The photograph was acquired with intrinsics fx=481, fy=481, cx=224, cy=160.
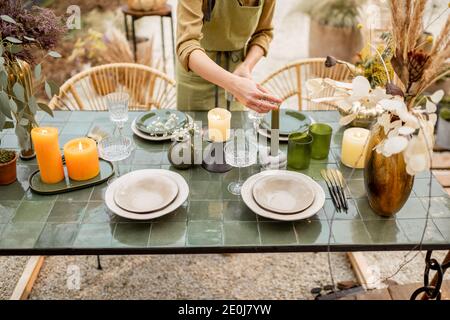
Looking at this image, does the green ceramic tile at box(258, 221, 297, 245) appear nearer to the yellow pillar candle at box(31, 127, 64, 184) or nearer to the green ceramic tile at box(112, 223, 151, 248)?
the green ceramic tile at box(112, 223, 151, 248)

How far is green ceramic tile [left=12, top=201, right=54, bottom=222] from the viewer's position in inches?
51.6

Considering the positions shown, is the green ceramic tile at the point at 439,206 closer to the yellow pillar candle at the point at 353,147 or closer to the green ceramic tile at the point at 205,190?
the yellow pillar candle at the point at 353,147

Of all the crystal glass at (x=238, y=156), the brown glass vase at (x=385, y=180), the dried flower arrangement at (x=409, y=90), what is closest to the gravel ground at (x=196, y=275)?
the crystal glass at (x=238, y=156)

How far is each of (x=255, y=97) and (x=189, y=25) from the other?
16.9 inches

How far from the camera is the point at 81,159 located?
4.70 ft

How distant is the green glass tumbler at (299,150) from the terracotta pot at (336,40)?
2426 millimetres

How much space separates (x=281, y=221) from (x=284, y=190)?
0.13 m

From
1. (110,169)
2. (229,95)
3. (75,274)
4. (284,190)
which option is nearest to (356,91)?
(284,190)

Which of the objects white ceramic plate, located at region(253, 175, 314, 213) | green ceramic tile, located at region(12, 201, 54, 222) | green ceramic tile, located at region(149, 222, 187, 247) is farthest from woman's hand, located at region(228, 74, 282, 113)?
green ceramic tile, located at region(12, 201, 54, 222)

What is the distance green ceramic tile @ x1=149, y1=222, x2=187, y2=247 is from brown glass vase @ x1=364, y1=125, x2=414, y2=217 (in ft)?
1.71

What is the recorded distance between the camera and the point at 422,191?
1.45 meters

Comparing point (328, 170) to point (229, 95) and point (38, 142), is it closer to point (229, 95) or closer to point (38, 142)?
point (229, 95)

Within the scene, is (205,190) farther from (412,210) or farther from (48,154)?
(412,210)

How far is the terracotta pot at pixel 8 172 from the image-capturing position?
143 cm
